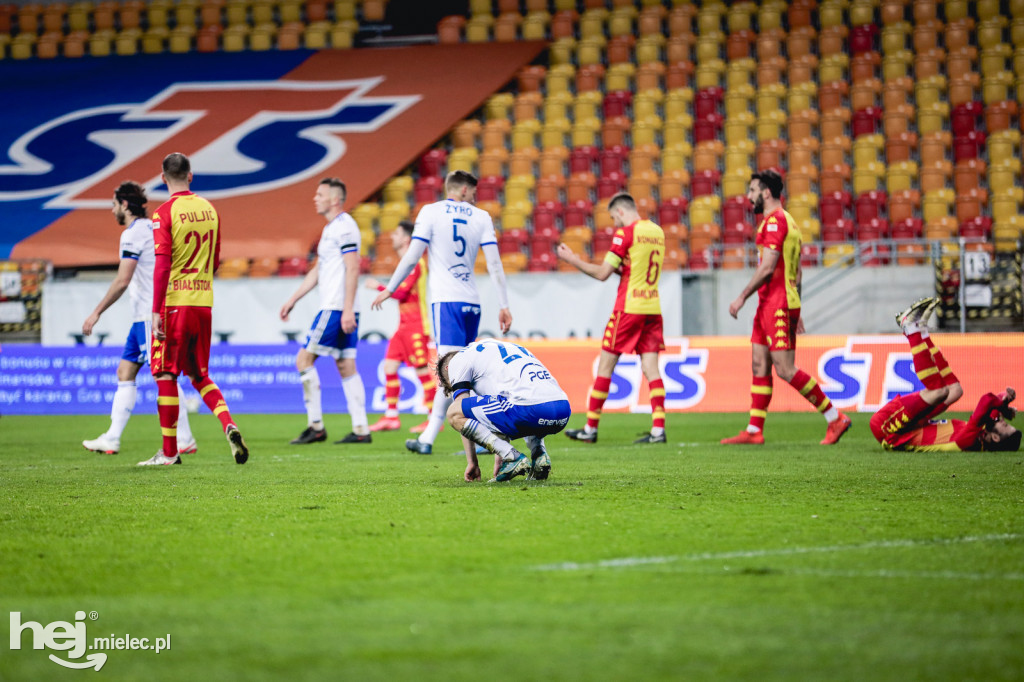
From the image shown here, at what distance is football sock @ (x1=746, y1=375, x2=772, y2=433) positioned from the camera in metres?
9.09

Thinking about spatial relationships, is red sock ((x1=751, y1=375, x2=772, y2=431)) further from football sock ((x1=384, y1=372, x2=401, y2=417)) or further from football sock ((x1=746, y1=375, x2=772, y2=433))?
football sock ((x1=384, y1=372, x2=401, y2=417))

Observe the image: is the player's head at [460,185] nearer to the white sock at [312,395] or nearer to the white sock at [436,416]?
the white sock at [436,416]

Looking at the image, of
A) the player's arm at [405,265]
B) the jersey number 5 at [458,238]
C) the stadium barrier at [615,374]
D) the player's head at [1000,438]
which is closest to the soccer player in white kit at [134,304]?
the player's arm at [405,265]

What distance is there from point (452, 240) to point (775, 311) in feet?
9.44

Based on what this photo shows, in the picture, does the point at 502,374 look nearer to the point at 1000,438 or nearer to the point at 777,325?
the point at 777,325

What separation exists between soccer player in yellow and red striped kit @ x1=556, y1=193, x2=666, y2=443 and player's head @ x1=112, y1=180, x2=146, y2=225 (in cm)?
363

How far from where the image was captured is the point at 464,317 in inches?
299

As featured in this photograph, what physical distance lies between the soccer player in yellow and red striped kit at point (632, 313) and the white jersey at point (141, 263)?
354 centimetres

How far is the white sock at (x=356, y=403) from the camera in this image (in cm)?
977

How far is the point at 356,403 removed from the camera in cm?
988

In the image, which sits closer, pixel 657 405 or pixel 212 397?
pixel 212 397

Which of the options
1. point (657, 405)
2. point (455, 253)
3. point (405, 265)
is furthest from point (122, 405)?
point (657, 405)

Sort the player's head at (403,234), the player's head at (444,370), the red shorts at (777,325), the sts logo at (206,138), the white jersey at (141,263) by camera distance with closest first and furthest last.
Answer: the player's head at (444,370), the white jersey at (141,263), the red shorts at (777,325), the player's head at (403,234), the sts logo at (206,138)

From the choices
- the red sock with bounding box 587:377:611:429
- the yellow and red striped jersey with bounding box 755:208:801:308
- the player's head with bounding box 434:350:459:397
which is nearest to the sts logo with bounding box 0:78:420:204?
the red sock with bounding box 587:377:611:429
